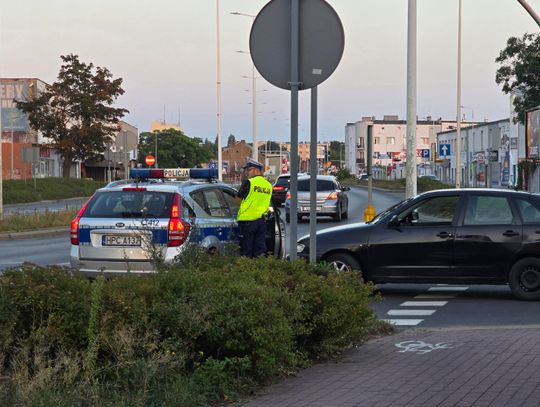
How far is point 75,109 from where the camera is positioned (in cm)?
6856

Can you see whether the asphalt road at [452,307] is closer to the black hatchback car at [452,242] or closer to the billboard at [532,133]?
the black hatchback car at [452,242]

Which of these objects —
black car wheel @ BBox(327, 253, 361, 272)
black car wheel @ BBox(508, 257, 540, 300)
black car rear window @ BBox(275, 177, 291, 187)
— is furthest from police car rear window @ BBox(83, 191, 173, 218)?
black car rear window @ BBox(275, 177, 291, 187)

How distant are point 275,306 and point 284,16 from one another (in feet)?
9.27

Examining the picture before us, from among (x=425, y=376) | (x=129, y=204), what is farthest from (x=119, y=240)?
(x=425, y=376)

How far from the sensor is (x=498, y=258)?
12375 mm

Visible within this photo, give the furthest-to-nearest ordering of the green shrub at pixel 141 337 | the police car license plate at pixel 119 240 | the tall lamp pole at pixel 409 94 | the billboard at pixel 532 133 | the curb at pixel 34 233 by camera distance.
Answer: the billboard at pixel 532 133, the curb at pixel 34 233, the tall lamp pole at pixel 409 94, the police car license plate at pixel 119 240, the green shrub at pixel 141 337

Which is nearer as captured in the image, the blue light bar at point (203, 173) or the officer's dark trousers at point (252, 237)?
the officer's dark trousers at point (252, 237)

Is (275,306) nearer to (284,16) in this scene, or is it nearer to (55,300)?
(55,300)

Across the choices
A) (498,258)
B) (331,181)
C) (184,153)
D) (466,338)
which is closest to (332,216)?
(331,181)

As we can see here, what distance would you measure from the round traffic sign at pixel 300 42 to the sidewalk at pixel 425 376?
2.57 meters

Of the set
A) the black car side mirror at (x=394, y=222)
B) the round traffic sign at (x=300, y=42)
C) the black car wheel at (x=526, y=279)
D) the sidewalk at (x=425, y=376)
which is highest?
the round traffic sign at (x=300, y=42)

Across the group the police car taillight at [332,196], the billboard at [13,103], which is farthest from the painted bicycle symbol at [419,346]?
the billboard at [13,103]

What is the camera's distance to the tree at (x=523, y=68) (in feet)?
173

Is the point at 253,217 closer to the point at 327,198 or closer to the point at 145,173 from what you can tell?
the point at 145,173
